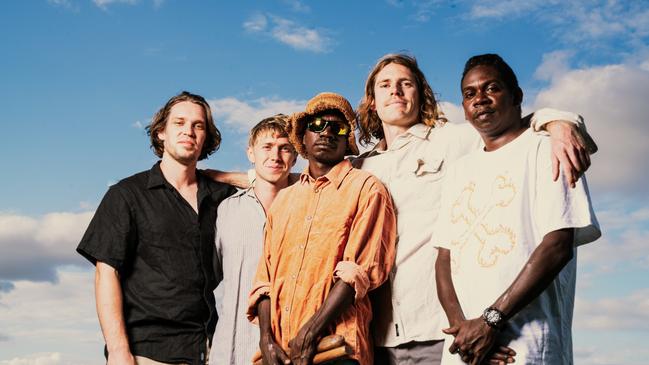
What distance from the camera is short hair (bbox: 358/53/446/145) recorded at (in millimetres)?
5772

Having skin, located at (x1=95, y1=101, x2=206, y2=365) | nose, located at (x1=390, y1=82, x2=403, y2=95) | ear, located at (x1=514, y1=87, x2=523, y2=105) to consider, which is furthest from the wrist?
skin, located at (x1=95, y1=101, x2=206, y2=365)

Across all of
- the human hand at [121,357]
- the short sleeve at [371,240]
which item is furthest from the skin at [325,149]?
the human hand at [121,357]

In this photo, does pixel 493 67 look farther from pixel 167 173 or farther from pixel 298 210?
pixel 167 173

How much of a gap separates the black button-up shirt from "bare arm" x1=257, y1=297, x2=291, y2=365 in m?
1.37

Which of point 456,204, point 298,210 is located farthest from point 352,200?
point 456,204

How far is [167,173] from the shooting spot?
6.93 m

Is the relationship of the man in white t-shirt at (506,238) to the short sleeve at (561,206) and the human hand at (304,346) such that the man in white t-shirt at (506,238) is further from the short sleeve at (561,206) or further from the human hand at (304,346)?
the human hand at (304,346)

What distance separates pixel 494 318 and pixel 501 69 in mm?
1502

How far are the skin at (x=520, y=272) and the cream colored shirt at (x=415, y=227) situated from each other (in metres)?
0.52

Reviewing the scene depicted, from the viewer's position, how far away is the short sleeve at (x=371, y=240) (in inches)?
191

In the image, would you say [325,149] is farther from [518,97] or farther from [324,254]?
[518,97]

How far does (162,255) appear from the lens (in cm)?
657

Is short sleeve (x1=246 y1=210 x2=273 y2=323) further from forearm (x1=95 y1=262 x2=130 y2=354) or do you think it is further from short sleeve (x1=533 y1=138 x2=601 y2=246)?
short sleeve (x1=533 y1=138 x2=601 y2=246)

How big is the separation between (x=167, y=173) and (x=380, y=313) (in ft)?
8.80
